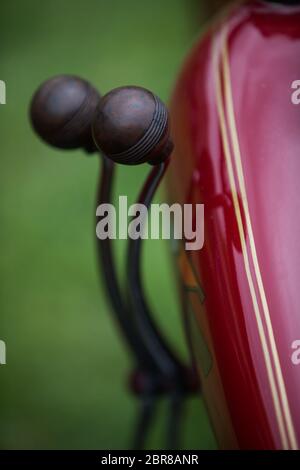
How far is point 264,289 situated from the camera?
28.2 inches

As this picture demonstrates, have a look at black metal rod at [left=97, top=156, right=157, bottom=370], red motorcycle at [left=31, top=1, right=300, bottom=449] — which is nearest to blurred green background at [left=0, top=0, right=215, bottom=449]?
black metal rod at [left=97, top=156, right=157, bottom=370]

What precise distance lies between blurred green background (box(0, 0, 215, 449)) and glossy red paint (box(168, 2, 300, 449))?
228 millimetres

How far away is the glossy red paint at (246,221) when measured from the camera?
0.69 meters

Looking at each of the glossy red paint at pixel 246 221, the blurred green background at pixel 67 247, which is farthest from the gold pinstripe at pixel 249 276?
the blurred green background at pixel 67 247

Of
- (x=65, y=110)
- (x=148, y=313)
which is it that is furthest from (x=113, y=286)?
(x=65, y=110)

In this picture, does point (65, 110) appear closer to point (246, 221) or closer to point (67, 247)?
point (246, 221)

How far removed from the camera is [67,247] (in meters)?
1.63

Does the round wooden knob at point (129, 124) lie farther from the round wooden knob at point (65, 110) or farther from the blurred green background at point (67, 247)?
the blurred green background at point (67, 247)

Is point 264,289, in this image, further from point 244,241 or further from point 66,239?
point 66,239

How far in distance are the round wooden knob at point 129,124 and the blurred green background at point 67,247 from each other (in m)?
0.34

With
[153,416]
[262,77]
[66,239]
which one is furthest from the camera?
[66,239]

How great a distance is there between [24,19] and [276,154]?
1.33 m

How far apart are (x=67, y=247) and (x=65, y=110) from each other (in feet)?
Result: 2.75
